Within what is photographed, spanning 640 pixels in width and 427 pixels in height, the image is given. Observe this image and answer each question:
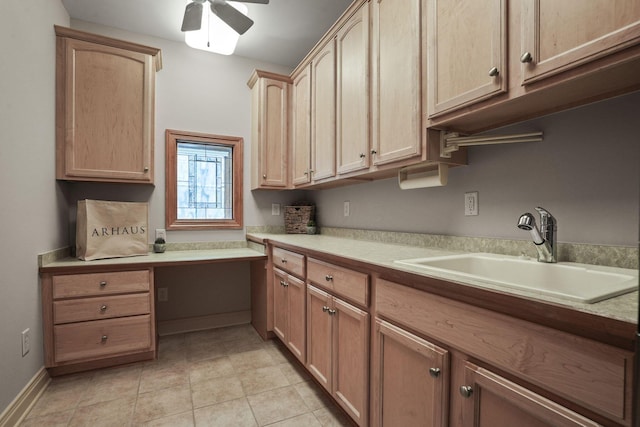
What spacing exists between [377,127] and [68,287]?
229 centimetres

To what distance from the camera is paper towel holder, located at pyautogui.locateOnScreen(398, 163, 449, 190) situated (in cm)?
165

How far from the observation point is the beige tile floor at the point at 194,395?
5.57 ft

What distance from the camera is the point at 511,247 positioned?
1.42m

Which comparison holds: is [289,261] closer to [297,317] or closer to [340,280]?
[297,317]

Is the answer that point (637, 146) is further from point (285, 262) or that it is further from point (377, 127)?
point (285, 262)

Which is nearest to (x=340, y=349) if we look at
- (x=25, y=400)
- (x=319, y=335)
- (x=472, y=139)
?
(x=319, y=335)

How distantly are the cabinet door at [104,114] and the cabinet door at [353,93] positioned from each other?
1565 mm

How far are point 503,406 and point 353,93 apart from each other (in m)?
1.80

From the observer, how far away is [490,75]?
1152 mm

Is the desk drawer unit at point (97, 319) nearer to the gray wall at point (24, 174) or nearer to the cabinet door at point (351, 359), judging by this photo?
the gray wall at point (24, 174)

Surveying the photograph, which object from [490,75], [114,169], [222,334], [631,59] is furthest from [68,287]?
[631,59]

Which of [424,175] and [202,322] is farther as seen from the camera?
[202,322]

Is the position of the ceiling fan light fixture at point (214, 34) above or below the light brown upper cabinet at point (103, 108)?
above

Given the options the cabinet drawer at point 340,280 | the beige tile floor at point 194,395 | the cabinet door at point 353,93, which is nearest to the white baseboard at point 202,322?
the beige tile floor at point 194,395
